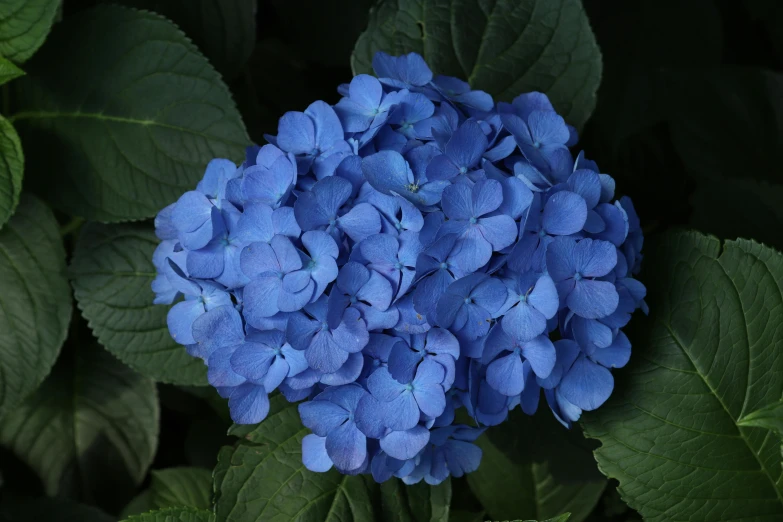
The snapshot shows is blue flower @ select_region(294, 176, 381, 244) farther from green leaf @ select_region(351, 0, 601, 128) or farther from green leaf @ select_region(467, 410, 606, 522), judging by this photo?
green leaf @ select_region(467, 410, 606, 522)

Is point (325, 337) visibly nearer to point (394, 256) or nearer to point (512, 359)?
point (394, 256)

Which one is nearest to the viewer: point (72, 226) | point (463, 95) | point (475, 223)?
point (475, 223)

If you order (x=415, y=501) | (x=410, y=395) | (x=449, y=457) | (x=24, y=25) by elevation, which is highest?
(x=24, y=25)

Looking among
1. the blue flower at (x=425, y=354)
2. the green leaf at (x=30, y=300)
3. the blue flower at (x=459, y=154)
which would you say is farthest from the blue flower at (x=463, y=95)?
the green leaf at (x=30, y=300)

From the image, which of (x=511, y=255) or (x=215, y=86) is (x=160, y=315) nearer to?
(x=215, y=86)

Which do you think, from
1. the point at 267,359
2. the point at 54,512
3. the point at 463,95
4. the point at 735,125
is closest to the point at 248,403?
the point at 267,359

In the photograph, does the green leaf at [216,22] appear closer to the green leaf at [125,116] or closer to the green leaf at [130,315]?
the green leaf at [125,116]

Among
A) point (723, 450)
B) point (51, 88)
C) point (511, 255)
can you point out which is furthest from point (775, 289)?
point (51, 88)
